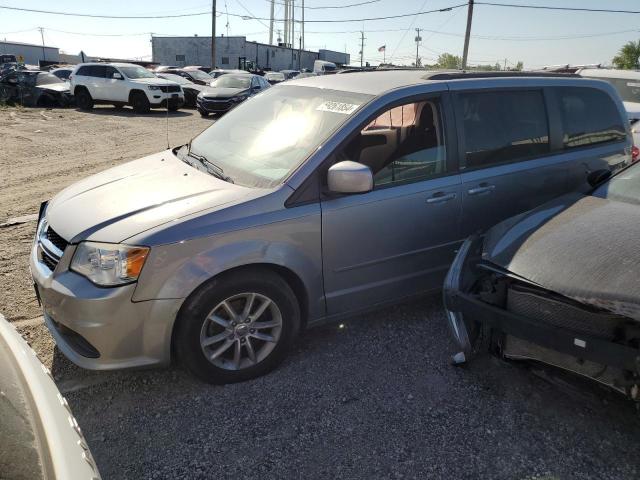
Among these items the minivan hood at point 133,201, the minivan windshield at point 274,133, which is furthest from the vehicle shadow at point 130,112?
the minivan hood at point 133,201

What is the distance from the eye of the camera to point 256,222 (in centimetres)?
283

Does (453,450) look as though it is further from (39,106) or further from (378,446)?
(39,106)

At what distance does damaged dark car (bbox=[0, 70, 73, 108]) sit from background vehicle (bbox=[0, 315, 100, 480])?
811 inches

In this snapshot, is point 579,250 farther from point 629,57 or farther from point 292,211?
point 629,57

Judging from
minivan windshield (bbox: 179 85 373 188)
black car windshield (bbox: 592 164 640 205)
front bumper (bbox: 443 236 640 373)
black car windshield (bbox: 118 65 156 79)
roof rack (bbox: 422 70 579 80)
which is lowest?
front bumper (bbox: 443 236 640 373)

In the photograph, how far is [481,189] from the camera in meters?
3.72

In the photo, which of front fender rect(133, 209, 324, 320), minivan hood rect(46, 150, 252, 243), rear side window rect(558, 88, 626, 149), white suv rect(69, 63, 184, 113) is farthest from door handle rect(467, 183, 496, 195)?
white suv rect(69, 63, 184, 113)

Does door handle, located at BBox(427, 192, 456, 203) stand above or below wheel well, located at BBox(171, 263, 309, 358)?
above

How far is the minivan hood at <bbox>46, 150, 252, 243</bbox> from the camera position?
2719 mm

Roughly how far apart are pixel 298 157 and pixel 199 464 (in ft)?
5.96

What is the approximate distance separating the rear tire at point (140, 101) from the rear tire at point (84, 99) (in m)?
2.00

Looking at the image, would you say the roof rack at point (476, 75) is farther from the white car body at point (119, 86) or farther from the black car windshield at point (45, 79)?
the black car windshield at point (45, 79)

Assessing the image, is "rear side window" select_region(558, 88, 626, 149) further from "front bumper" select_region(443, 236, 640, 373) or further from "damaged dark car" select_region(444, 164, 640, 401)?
"front bumper" select_region(443, 236, 640, 373)

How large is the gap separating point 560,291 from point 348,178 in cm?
128
